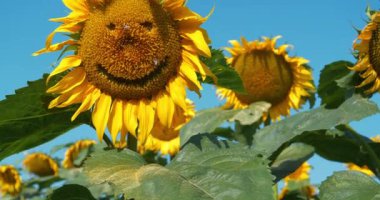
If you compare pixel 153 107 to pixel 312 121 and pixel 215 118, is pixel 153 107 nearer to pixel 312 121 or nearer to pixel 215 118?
pixel 312 121

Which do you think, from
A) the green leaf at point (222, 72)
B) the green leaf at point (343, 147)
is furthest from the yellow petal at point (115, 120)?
the green leaf at point (343, 147)

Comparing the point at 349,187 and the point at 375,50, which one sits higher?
the point at 375,50

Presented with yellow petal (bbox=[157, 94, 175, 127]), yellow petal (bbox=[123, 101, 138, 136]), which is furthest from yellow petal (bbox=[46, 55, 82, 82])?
yellow petal (bbox=[157, 94, 175, 127])

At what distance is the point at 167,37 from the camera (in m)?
2.63

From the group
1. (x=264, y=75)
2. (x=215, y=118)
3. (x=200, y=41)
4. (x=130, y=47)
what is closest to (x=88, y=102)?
(x=130, y=47)

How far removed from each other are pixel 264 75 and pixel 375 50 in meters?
1.93

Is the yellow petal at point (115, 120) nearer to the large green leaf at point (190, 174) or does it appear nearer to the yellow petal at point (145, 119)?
the yellow petal at point (145, 119)

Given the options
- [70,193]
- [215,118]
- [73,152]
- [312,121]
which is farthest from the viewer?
[73,152]

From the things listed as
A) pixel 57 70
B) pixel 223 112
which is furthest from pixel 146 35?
pixel 223 112

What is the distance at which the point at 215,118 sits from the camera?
4.58 m

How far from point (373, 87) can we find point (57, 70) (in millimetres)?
1833

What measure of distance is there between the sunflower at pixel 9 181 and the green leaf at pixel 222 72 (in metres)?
5.94

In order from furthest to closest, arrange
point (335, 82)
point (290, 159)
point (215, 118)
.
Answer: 1. point (215, 118)
2. point (335, 82)
3. point (290, 159)

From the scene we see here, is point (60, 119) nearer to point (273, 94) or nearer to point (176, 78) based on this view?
point (176, 78)
